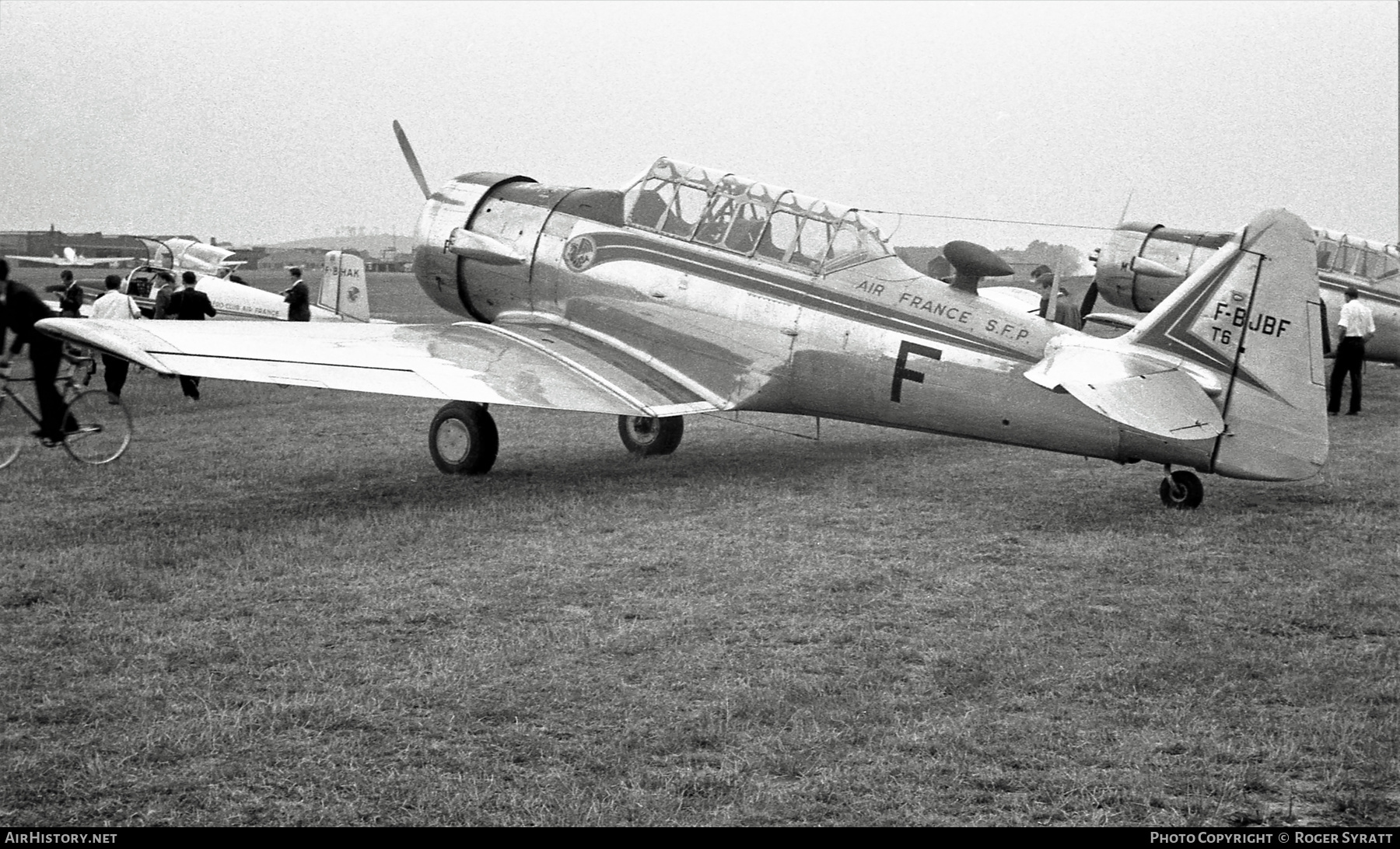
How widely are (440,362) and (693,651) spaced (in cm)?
488

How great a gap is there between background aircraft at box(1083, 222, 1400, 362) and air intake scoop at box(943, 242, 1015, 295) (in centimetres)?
933

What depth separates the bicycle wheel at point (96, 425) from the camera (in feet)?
10.1

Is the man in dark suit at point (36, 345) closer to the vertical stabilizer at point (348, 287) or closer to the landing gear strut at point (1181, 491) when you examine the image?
the landing gear strut at point (1181, 491)

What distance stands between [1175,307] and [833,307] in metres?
2.54

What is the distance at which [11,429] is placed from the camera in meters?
3.26

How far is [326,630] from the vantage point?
5551mm

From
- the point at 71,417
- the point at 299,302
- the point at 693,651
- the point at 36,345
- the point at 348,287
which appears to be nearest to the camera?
the point at 36,345

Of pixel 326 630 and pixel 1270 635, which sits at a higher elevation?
pixel 1270 635

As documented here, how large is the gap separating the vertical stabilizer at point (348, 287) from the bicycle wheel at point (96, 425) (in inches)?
598

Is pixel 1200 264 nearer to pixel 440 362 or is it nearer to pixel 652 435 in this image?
pixel 652 435

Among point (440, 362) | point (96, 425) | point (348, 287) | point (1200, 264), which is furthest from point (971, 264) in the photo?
point (348, 287)

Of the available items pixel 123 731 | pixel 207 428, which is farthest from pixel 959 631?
Answer: pixel 207 428

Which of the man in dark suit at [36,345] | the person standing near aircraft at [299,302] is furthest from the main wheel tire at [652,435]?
the man in dark suit at [36,345]
